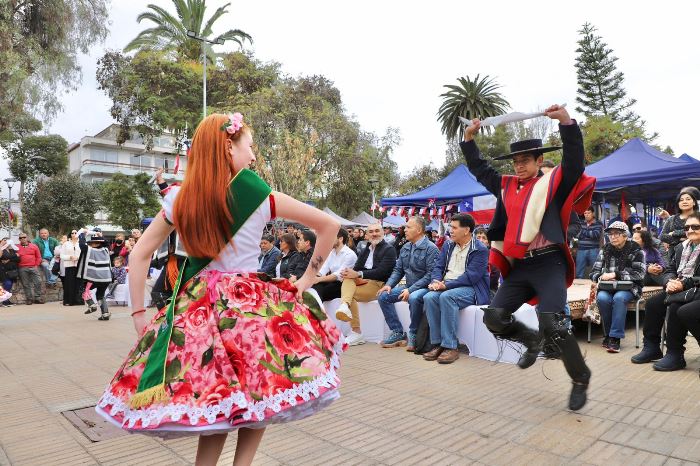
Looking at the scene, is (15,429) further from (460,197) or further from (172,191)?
(460,197)

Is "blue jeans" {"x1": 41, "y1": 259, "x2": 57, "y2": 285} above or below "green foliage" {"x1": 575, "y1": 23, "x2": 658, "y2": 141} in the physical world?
below

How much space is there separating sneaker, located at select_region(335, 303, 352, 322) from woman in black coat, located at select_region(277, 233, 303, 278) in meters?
1.54

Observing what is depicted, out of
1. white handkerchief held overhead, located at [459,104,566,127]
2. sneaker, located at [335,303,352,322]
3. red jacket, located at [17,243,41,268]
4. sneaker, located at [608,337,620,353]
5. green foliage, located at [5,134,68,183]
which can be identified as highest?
green foliage, located at [5,134,68,183]

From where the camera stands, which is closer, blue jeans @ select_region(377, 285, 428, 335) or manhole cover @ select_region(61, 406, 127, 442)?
manhole cover @ select_region(61, 406, 127, 442)

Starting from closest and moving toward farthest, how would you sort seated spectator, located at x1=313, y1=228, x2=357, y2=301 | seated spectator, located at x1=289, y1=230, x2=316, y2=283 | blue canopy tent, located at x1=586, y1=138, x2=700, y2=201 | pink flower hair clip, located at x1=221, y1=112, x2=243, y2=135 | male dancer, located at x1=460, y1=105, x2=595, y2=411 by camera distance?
pink flower hair clip, located at x1=221, y1=112, x2=243, y2=135 < male dancer, located at x1=460, y1=105, x2=595, y2=411 < seated spectator, located at x1=313, y1=228, x2=357, y2=301 < seated spectator, located at x1=289, y1=230, x2=316, y2=283 < blue canopy tent, located at x1=586, y1=138, x2=700, y2=201

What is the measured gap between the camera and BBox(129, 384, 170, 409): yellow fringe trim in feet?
6.33

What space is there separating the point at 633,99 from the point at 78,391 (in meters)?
46.8

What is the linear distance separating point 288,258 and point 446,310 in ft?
11.4

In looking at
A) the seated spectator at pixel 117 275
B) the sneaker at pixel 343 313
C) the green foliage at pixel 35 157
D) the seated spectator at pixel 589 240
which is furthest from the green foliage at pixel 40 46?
the green foliage at pixel 35 157

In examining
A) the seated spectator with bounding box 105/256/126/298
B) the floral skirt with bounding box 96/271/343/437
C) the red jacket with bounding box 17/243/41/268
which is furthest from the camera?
the red jacket with bounding box 17/243/41/268

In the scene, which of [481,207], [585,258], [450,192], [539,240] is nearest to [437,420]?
[539,240]

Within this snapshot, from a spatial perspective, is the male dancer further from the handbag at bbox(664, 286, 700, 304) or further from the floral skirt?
the floral skirt

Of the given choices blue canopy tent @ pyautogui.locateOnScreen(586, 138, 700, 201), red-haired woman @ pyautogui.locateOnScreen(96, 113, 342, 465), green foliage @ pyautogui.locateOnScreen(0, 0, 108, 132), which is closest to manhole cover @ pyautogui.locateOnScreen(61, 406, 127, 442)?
red-haired woman @ pyautogui.locateOnScreen(96, 113, 342, 465)

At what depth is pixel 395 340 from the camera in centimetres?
694
